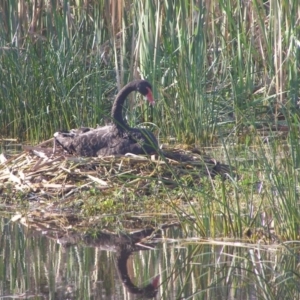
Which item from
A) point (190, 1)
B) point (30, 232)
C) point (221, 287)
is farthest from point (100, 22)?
point (221, 287)

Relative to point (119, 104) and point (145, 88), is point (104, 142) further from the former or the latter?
point (145, 88)

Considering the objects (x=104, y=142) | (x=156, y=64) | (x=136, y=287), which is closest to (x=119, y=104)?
(x=104, y=142)

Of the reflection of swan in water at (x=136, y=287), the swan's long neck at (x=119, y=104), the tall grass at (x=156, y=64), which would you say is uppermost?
the tall grass at (x=156, y=64)

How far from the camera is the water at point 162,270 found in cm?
467

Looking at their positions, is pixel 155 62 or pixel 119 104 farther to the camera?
pixel 155 62

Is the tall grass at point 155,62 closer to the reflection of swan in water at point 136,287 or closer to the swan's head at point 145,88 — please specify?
the swan's head at point 145,88

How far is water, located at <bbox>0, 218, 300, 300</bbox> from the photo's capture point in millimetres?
4668

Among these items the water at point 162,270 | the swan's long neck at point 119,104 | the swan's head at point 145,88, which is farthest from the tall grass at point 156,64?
the water at point 162,270

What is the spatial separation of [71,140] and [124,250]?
8.87ft

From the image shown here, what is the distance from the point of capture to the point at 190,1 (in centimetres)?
923

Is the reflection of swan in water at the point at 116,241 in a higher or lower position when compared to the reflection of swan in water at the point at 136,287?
higher

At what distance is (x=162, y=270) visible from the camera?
514cm

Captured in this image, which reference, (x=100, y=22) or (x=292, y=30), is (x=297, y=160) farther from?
(x=100, y=22)

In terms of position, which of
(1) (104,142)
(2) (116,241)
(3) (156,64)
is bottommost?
(2) (116,241)
